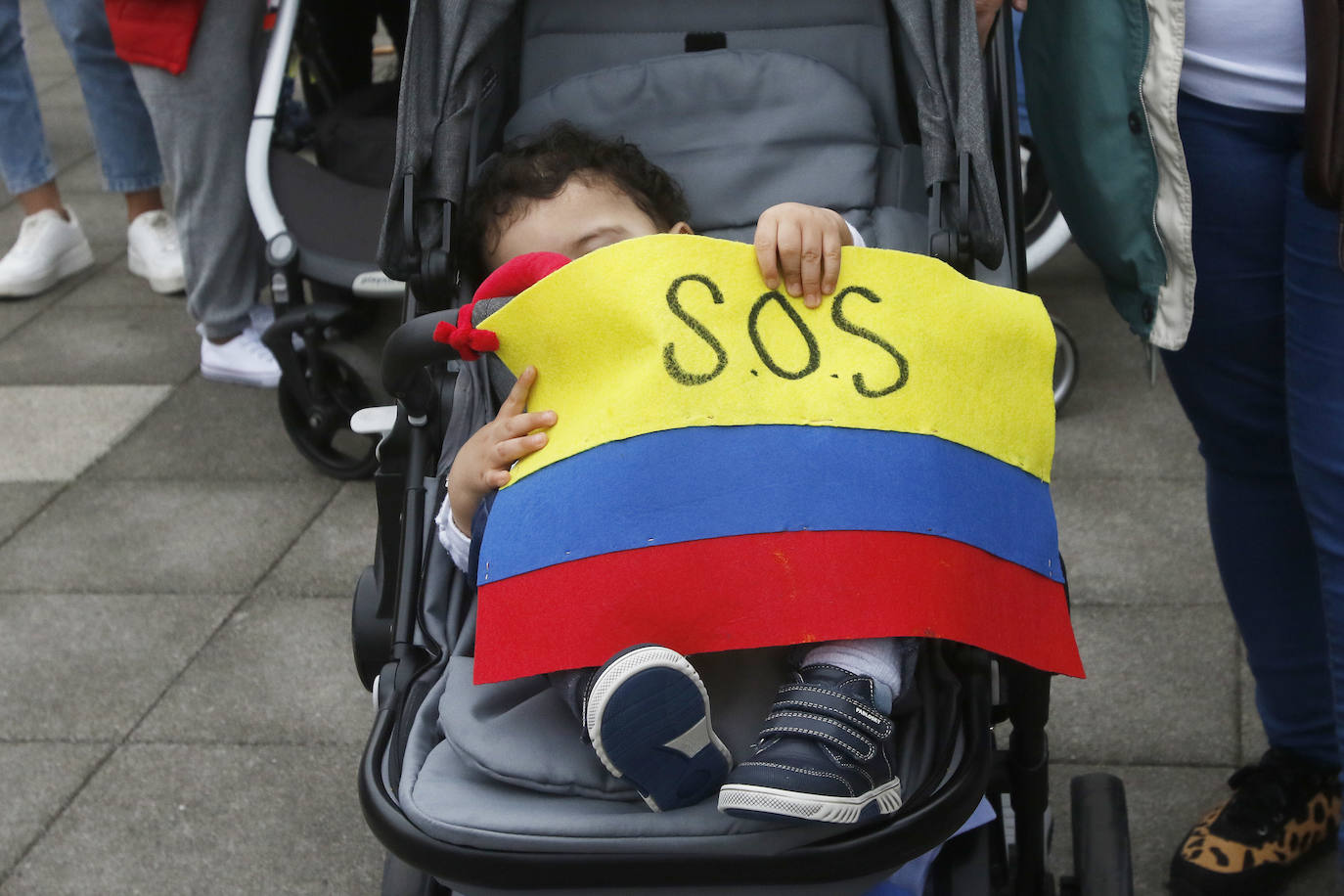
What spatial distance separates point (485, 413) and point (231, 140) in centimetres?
222

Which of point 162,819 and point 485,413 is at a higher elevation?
point 485,413

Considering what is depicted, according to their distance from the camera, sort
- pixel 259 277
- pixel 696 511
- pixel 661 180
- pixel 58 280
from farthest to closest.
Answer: pixel 58 280
pixel 259 277
pixel 661 180
pixel 696 511

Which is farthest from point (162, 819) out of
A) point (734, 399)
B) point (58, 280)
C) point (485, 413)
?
point (58, 280)

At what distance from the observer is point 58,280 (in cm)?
513

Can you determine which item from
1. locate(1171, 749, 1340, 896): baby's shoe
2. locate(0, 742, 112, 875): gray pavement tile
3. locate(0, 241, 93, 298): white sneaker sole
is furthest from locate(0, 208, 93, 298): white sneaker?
locate(1171, 749, 1340, 896): baby's shoe

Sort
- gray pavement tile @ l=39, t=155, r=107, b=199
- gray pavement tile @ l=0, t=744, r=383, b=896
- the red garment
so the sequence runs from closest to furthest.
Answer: gray pavement tile @ l=0, t=744, r=383, b=896 < the red garment < gray pavement tile @ l=39, t=155, r=107, b=199

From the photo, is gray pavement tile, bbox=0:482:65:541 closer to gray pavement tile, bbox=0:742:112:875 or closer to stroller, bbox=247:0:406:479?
stroller, bbox=247:0:406:479

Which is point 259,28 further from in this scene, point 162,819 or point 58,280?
point 162,819

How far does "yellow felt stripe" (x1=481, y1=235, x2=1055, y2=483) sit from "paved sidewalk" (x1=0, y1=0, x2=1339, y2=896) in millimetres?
1111

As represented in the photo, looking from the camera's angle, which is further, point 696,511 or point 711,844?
point 696,511

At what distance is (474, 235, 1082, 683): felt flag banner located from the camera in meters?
1.47

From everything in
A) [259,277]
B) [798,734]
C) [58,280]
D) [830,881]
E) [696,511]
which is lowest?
[58,280]

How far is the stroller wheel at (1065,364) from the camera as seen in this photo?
11.9ft

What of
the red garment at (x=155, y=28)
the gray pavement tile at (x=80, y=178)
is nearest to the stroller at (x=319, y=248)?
the red garment at (x=155, y=28)
